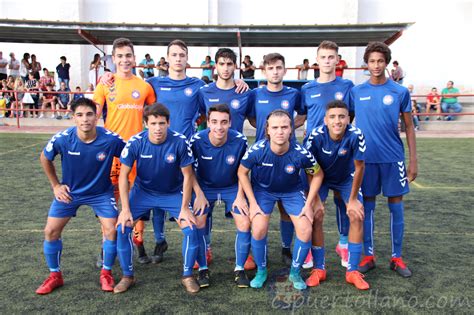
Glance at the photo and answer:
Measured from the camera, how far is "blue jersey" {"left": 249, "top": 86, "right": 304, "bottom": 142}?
14.4 feet

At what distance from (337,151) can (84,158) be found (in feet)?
7.21

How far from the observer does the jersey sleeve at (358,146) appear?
376 centimetres

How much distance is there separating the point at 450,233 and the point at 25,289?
449 cm

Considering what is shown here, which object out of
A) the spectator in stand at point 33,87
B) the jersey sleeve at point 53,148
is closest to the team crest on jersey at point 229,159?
the jersey sleeve at point 53,148

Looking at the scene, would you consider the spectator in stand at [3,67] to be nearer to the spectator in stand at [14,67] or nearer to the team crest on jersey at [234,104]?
the spectator in stand at [14,67]

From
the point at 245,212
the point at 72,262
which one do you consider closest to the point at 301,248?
the point at 245,212

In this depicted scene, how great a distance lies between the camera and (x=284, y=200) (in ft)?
13.0

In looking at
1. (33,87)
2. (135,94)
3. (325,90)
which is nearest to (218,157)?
(135,94)

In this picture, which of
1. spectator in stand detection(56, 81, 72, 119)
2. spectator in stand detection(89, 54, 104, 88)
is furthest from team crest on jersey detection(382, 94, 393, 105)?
spectator in stand detection(56, 81, 72, 119)

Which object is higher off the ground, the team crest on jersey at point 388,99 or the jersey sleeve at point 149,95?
the jersey sleeve at point 149,95

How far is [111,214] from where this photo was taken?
380cm

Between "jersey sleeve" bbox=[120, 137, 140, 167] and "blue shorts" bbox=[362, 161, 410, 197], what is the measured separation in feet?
6.89

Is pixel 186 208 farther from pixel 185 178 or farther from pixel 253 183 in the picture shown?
pixel 253 183

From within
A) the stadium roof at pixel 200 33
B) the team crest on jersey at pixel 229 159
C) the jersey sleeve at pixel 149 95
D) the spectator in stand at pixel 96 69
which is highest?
the stadium roof at pixel 200 33
